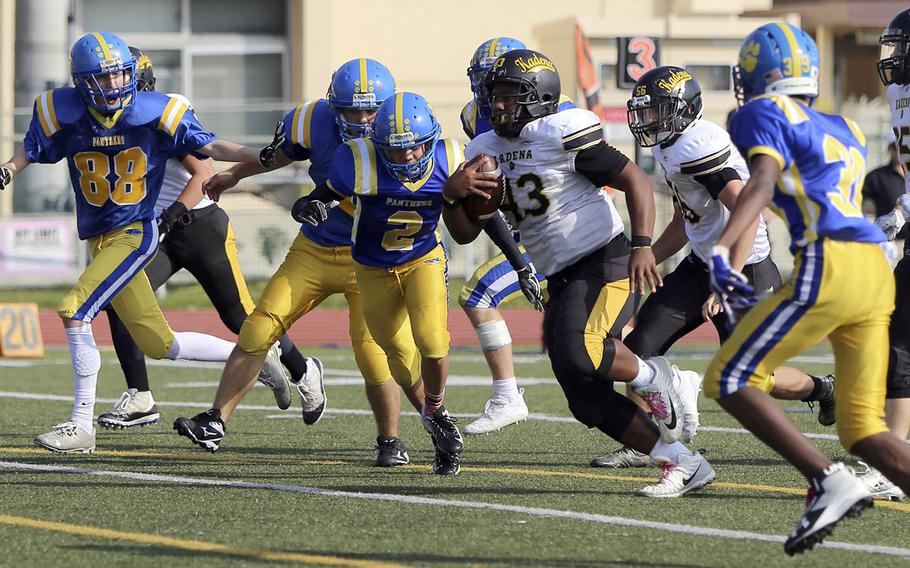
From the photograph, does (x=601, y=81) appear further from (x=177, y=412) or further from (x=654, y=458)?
(x=654, y=458)

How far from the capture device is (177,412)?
9.05 meters

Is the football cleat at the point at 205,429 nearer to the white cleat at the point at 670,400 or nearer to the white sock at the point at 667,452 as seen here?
the white cleat at the point at 670,400

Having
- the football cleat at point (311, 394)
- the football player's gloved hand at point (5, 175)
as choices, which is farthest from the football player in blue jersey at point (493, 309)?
the football player's gloved hand at point (5, 175)

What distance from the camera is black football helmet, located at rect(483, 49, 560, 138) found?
5.88 metres

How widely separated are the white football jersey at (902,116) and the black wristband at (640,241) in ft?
4.25

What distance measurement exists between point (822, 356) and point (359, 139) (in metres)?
7.33

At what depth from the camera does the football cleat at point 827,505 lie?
4.35m

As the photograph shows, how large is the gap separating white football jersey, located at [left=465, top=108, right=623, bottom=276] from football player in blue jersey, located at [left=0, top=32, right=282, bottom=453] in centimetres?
165

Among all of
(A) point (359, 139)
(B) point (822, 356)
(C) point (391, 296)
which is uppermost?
(A) point (359, 139)

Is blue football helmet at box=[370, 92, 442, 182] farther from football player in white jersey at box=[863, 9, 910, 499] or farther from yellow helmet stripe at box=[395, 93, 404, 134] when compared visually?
football player in white jersey at box=[863, 9, 910, 499]

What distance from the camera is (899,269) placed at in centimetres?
614

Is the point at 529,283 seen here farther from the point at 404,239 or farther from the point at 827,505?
the point at 827,505

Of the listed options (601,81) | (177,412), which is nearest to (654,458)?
(177,412)

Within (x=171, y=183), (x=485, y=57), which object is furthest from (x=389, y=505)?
(x=171, y=183)
